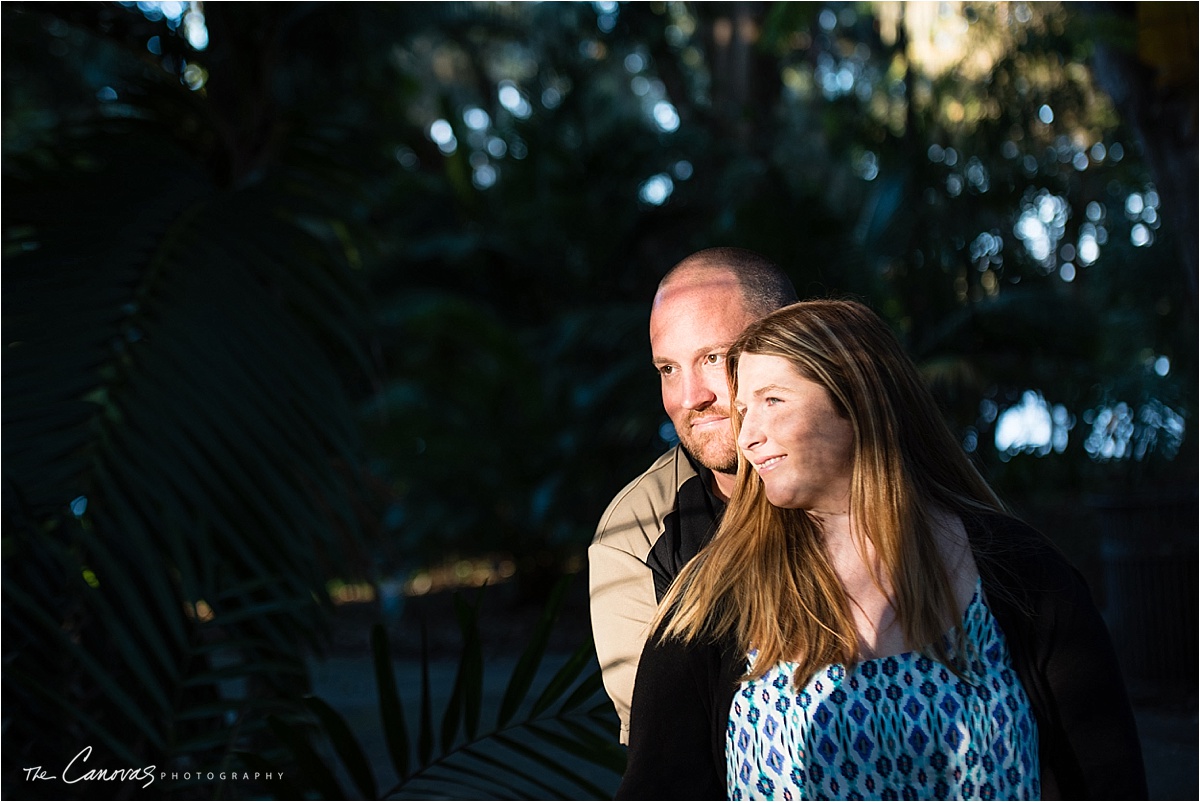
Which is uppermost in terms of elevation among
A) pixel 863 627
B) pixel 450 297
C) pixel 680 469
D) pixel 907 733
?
pixel 450 297

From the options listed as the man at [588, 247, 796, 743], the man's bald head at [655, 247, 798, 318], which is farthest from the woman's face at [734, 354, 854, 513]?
the man's bald head at [655, 247, 798, 318]

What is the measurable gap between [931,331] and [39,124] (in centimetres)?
1079

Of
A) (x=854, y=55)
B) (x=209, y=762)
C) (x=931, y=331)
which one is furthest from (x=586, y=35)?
(x=209, y=762)

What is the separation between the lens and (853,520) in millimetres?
1778

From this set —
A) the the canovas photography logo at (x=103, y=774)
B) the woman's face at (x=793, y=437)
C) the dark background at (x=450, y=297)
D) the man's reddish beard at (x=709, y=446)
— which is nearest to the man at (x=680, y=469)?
the man's reddish beard at (x=709, y=446)

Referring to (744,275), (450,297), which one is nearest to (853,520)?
(744,275)

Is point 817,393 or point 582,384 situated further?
point 582,384

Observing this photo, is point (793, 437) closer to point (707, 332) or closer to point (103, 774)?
point (707, 332)

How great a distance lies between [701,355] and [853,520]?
654 millimetres

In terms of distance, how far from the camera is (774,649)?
1717 mm

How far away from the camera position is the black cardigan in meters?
1.65

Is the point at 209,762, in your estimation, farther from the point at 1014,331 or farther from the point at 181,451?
the point at 1014,331

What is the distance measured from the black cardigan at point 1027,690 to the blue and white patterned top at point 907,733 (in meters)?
0.04

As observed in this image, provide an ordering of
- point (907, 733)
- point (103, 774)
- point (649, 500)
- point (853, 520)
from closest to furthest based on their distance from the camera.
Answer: point (907, 733) < point (853, 520) < point (649, 500) < point (103, 774)
